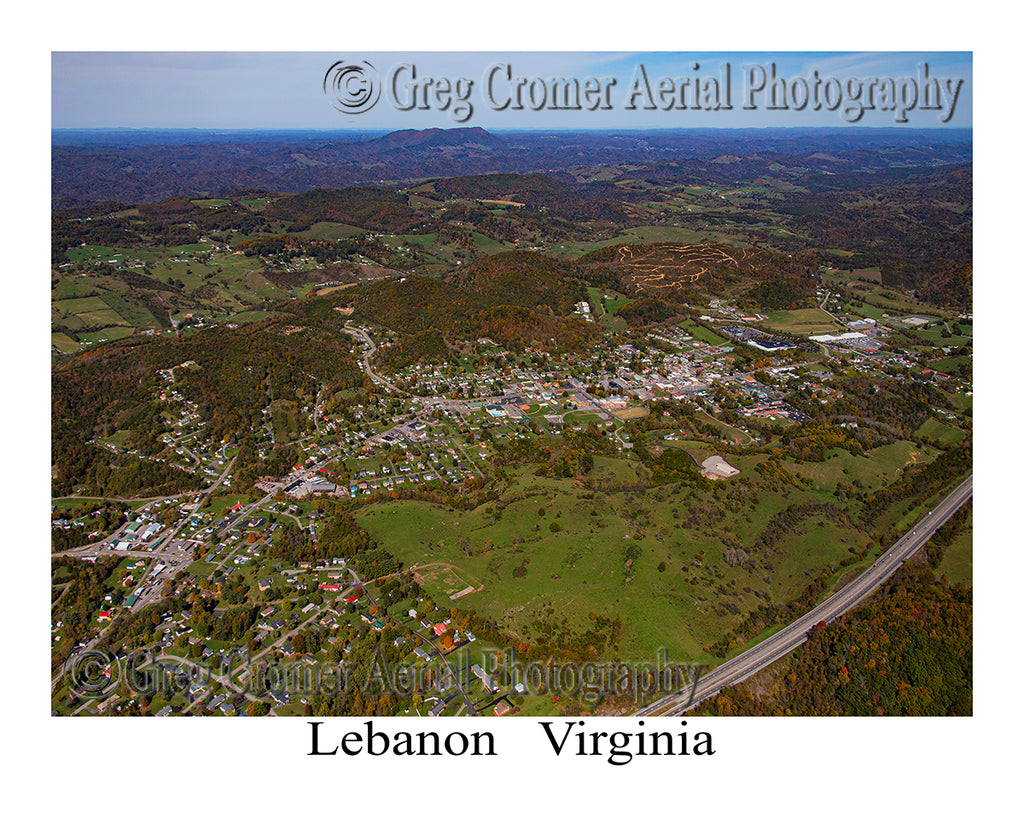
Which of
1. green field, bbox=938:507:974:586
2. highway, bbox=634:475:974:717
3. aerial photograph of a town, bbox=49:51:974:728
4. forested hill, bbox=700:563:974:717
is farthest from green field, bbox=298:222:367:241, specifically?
forested hill, bbox=700:563:974:717

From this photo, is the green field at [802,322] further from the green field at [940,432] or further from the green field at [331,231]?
the green field at [331,231]

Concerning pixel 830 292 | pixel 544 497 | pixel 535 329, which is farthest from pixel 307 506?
pixel 830 292

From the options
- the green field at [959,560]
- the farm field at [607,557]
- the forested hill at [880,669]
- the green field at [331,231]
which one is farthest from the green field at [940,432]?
the green field at [331,231]

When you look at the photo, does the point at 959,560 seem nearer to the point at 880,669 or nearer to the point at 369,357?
the point at 880,669

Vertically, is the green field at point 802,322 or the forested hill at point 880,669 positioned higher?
the green field at point 802,322

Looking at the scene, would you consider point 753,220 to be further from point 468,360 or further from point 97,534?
point 97,534

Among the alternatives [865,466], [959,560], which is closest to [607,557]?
[959,560]

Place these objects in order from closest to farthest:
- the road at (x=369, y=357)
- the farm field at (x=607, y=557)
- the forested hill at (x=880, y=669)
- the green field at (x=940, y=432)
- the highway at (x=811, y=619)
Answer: the highway at (x=811, y=619)
the forested hill at (x=880, y=669)
the farm field at (x=607, y=557)
the green field at (x=940, y=432)
the road at (x=369, y=357)

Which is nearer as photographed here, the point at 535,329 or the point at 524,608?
the point at 524,608
